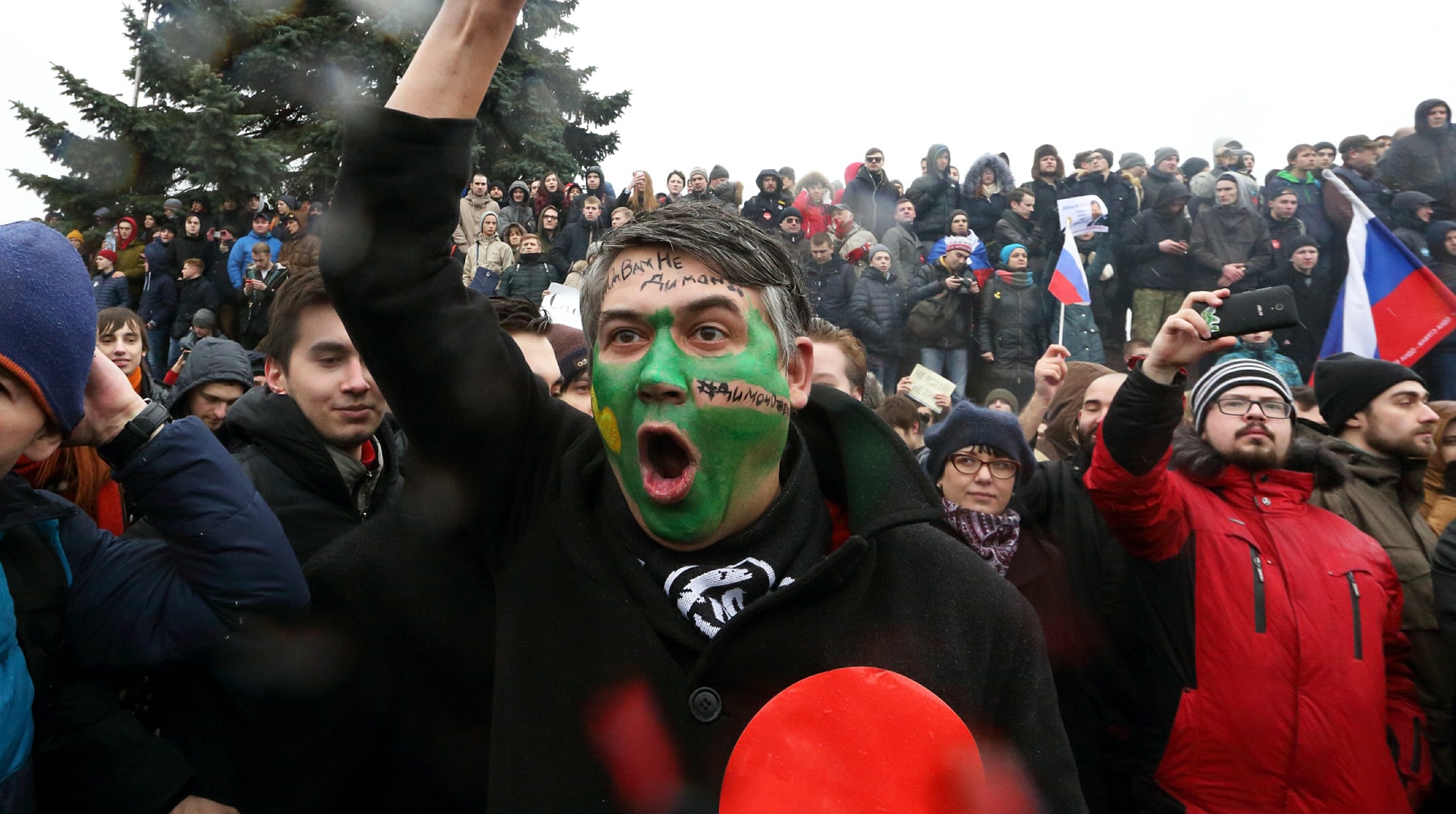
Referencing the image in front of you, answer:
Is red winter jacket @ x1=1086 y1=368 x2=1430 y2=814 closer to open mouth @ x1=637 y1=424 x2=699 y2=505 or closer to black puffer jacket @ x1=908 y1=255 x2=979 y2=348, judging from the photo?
open mouth @ x1=637 y1=424 x2=699 y2=505

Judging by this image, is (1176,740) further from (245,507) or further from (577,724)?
(245,507)

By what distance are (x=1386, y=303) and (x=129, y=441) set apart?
266 inches

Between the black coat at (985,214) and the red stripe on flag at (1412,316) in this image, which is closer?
the red stripe on flag at (1412,316)

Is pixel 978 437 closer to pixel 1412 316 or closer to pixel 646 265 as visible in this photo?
pixel 646 265

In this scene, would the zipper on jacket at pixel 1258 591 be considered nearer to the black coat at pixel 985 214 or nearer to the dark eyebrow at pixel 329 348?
the dark eyebrow at pixel 329 348

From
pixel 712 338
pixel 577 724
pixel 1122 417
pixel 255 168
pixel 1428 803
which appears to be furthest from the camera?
→ pixel 255 168

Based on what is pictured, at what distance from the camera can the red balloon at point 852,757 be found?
3.19 ft

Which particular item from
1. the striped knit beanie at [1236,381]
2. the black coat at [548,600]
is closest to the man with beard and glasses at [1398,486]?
the striped knit beanie at [1236,381]

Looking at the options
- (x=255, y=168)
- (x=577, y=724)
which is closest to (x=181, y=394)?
(x=577, y=724)

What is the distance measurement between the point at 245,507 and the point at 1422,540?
3875 millimetres

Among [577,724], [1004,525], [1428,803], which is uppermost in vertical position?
[577,724]

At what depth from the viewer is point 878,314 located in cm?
948

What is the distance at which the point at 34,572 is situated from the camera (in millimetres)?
1877

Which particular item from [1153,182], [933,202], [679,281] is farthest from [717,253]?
[1153,182]
